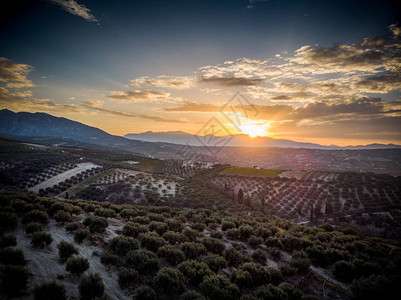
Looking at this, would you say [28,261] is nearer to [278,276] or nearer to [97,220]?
[97,220]

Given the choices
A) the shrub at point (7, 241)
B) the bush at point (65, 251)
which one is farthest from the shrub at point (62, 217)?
the bush at point (65, 251)

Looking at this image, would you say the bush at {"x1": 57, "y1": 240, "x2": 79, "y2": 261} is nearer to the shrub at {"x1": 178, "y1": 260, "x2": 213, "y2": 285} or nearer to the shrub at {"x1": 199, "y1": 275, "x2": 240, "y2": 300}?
the shrub at {"x1": 178, "y1": 260, "x2": 213, "y2": 285}

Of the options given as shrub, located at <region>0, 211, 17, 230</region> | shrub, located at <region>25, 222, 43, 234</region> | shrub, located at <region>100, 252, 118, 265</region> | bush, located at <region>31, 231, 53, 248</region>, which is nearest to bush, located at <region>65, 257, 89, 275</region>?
shrub, located at <region>100, 252, 118, 265</region>

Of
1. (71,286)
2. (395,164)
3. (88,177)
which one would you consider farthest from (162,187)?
(395,164)

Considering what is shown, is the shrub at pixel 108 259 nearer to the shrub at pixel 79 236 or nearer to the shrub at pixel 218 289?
the shrub at pixel 79 236

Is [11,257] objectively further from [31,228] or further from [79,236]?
Result: [79,236]

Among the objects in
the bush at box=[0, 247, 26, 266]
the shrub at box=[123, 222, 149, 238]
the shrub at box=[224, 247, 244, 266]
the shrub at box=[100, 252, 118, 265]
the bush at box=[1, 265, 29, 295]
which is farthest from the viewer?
the shrub at box=[123, 222, 149, 238]

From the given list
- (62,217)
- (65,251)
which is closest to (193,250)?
(65,251)
